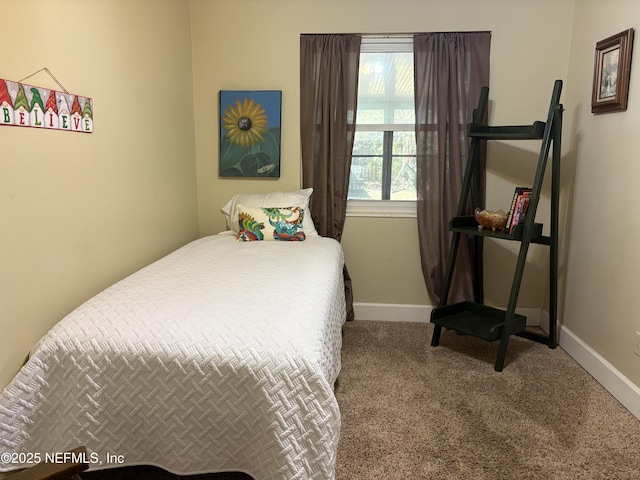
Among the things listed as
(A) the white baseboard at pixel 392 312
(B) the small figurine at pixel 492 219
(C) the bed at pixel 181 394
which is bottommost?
(A) the white baseboard at pixel 392 312

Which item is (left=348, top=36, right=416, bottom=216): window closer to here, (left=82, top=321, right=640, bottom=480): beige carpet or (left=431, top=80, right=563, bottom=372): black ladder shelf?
(left=431, top=80, right=563, bottom=372): black ladder shelf

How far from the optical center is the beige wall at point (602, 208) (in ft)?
7.18

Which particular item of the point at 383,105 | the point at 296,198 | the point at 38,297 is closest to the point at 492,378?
the point at 296,198

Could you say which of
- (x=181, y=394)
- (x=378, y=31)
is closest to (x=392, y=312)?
(x=378, y=31)

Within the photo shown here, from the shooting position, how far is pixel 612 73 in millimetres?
2342

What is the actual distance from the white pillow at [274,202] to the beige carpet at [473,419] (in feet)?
2.71

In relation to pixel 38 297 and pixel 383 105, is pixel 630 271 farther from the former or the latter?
pixel 38 297

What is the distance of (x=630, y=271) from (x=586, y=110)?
1009 mm

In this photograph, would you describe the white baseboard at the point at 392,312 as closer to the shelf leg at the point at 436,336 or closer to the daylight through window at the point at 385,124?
the shelf leg at the point at 436,336

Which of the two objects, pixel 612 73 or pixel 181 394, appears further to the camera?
pixel 612 73

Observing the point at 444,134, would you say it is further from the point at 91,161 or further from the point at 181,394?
the point at 181,394

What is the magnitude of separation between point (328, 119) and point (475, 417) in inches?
78.2

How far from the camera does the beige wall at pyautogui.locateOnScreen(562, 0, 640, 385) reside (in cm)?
219

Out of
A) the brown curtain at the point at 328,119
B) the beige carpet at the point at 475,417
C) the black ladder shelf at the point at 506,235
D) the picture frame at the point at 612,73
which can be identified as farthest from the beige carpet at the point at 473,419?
the picture frame at the point at 612,73
